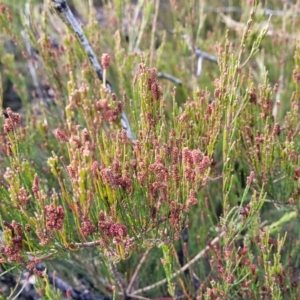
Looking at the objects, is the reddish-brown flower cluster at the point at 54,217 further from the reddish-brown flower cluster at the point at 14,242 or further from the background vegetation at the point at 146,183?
the reddish-brown flower cluster at the point at 14,242

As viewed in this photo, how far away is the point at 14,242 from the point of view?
1284 mm

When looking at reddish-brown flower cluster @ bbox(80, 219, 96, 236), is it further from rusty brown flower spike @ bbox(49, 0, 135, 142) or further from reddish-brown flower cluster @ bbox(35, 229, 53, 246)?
rusty brown flower spike @ bbox(49, 0, 135, 142)

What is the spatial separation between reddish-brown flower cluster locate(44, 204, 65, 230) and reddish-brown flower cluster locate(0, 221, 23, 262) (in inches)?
5.7

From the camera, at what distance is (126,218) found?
1.30 m

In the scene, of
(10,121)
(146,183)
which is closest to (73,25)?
(10,121)

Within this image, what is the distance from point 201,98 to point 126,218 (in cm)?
47

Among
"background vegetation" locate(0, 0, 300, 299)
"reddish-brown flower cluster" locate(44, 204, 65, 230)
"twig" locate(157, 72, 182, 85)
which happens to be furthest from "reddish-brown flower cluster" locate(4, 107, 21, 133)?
"twig" locate(157, 72, 182, 85)

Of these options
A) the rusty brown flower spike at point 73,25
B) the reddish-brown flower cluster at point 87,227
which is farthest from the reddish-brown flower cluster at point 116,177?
the rusty brown flower spike at point 73,25

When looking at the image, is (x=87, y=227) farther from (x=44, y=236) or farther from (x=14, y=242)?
(x=14, y=242)

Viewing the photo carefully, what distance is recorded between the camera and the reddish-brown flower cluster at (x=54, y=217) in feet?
3.84

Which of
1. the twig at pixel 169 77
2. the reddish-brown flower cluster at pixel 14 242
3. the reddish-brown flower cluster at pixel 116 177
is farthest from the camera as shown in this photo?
the twig at pixel 169 77

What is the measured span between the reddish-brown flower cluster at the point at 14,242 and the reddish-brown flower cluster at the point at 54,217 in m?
0.14

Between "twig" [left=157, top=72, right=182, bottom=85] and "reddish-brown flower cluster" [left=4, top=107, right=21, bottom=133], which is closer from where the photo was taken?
A: "reddish-brown flower cluster" [left=4, top=107, right=21, bottom=133]

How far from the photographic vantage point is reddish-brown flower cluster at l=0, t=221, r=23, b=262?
4.15 ft
